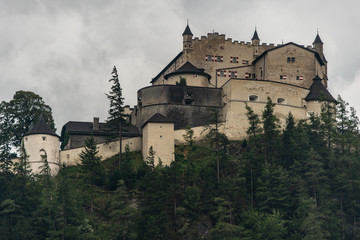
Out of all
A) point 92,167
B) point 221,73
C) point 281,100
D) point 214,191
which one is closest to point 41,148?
point 92,167

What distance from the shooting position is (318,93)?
80.0 meters

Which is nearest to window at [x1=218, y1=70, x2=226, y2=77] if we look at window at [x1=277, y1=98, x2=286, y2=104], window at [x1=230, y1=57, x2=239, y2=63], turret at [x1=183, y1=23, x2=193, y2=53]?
window at [x1=230, y1=57, x2=239, y2=63]

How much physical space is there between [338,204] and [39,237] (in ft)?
84.7

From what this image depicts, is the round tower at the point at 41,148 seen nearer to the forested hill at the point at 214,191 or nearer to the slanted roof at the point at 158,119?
the forested hill at the point at 214,191

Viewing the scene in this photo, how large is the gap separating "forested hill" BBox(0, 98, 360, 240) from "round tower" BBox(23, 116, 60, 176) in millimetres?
1158

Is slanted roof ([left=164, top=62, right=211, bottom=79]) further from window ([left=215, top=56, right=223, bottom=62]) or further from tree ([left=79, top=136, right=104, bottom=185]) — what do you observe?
tree ([left=79, top=136, right=104, bottom=185])

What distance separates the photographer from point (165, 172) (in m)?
63.1

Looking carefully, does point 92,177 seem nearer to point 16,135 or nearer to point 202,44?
point 16,135

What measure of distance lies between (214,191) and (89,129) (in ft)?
61.2

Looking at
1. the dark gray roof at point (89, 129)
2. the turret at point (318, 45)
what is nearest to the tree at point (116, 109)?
the dark gray roof at point (89, 129)

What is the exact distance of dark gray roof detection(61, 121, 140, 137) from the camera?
74.2 metres

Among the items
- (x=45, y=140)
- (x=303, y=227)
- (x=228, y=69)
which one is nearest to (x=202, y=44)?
(x=228, y=69)

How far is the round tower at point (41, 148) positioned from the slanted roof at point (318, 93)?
2732cm

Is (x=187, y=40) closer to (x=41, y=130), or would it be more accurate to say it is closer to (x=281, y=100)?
(x=281, y=100)
